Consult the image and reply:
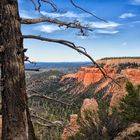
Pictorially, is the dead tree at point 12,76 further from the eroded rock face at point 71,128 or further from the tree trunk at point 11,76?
the eroded rock face at point 71,128

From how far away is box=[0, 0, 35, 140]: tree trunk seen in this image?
6.57 metres

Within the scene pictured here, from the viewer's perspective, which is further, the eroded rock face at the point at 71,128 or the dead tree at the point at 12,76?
the eroded rock face at the point at 71,128

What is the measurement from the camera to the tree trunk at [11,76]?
21.5 feet

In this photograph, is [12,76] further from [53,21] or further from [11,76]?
[53,21]

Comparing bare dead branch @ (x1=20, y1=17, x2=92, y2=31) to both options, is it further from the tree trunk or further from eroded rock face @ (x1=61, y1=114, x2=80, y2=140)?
eroded rock face @ (x1=61, y1=114, x2=80, y2=140)

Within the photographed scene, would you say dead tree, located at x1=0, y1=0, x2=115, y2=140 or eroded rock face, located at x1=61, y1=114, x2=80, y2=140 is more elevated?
dead tree, located at x1=0, y1=0, x2=115, y2=140

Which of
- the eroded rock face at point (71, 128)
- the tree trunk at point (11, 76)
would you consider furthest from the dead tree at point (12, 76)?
the eroded rock face at point (71, 128)

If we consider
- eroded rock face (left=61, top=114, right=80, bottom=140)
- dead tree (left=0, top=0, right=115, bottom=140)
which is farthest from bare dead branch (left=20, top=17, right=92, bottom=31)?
eroded rock face (left=61, top=114, right=80, bottom=140)

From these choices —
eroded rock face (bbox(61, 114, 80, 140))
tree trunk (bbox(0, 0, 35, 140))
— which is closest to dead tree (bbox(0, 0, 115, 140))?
tree trunk (bbox(0, 0, 35, 140))

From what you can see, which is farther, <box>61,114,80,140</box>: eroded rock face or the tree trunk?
<box>61,114,80,140</box>: eroded rock face

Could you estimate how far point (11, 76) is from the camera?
657cm

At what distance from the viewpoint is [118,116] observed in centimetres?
2417

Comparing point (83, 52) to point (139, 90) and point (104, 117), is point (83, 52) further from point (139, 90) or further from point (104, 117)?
point (139, 90)

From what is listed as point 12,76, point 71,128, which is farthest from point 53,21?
point 71,128
